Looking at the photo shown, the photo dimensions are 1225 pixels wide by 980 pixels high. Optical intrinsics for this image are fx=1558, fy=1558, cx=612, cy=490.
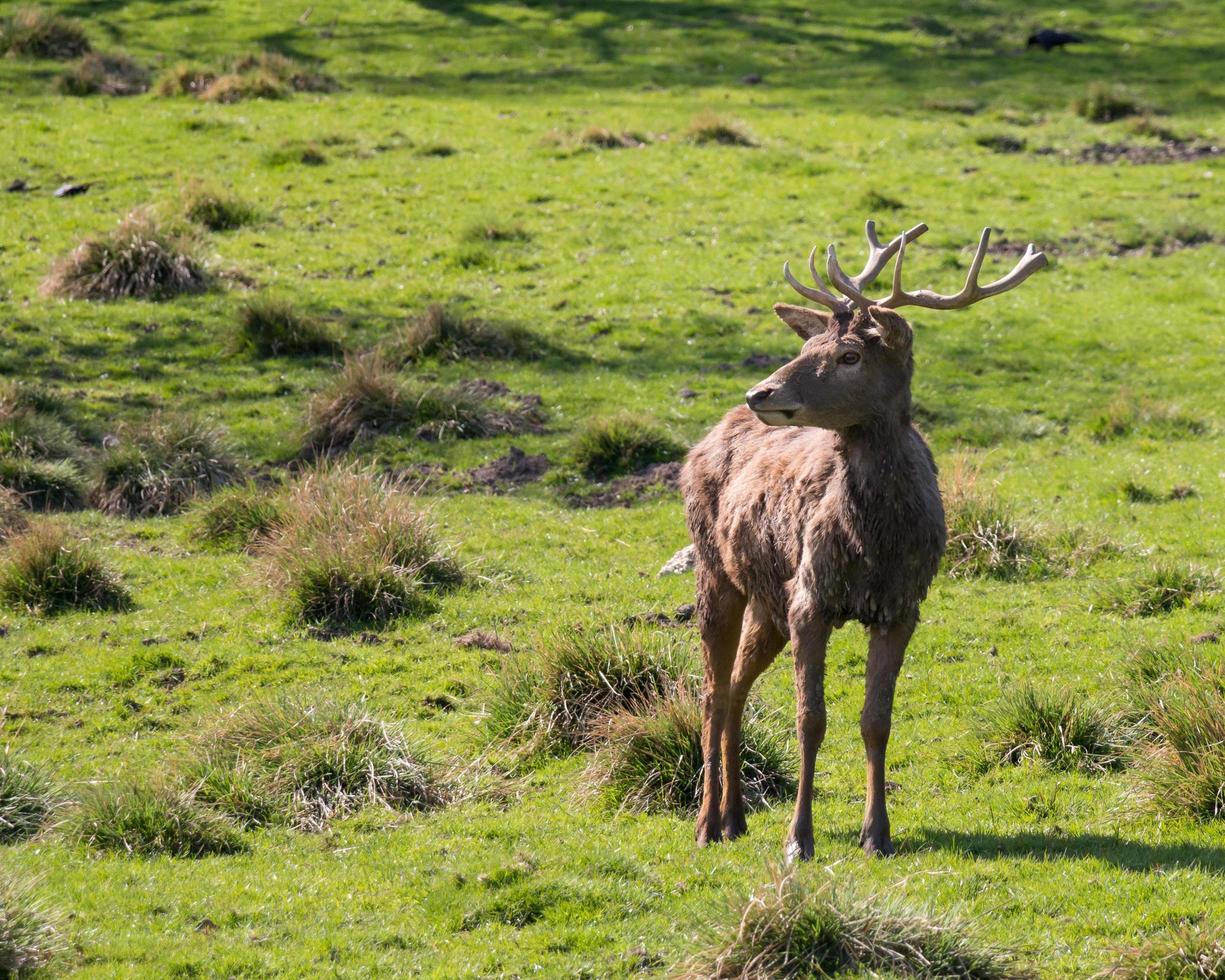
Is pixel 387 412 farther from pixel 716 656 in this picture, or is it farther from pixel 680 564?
pixel 716 656

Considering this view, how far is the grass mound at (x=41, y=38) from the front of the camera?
36.3 m

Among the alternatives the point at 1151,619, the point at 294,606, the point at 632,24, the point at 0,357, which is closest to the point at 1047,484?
the point at 1151,619

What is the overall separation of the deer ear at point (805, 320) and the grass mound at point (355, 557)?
6.34 metres

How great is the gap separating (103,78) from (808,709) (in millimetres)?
30467

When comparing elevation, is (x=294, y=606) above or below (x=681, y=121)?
below

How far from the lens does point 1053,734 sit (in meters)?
10.9

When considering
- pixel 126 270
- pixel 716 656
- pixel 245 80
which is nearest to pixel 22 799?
pixel 716 656

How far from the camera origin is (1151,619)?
1345cm

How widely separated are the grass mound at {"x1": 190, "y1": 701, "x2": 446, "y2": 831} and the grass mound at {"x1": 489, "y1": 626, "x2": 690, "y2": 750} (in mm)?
936

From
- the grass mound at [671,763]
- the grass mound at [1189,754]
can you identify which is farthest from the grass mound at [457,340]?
the grass mound at [1189,754]

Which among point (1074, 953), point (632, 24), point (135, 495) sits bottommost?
point (135, 495)

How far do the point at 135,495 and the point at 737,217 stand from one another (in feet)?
44.1

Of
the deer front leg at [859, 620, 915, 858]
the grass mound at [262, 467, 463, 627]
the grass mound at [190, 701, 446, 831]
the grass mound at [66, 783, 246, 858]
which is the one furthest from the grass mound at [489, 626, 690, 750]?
the grass mound at [262, 467, 463, 627]

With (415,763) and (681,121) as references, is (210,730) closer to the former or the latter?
(415,763)
